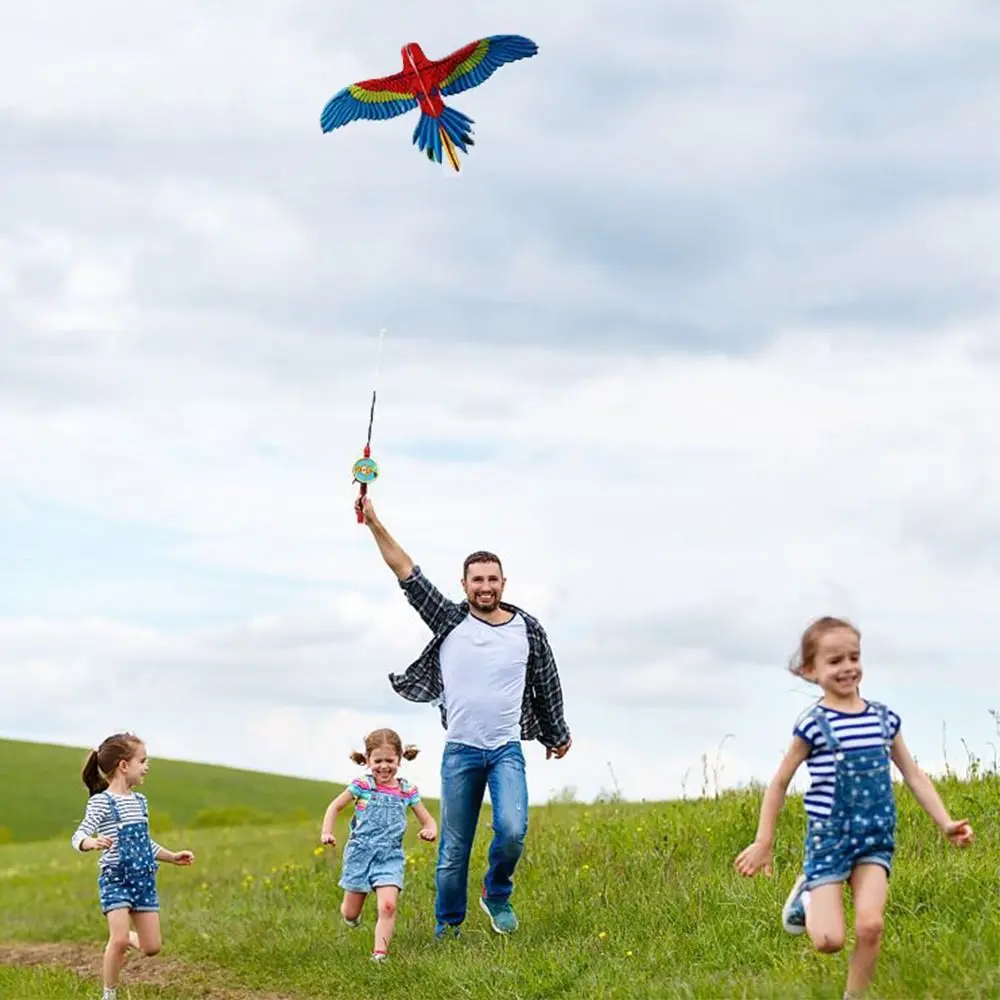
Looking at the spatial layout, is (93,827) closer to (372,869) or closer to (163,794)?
(372,869)

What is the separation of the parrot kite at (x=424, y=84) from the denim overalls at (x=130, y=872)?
5027mm

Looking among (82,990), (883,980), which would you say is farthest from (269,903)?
(883,980)

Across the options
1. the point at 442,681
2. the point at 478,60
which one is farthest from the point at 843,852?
the point at 478,60

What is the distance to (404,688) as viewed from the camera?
11.1 meters

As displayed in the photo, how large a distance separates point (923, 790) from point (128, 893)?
5.70 metres

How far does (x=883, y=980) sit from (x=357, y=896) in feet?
16.6

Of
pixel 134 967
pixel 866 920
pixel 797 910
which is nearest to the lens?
pixel 866 920

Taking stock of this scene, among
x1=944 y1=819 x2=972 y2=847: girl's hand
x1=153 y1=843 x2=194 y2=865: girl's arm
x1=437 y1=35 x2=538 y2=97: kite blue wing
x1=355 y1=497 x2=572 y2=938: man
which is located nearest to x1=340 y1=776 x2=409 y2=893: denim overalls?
x1=355 y1=497 x2=572 y2=938: man

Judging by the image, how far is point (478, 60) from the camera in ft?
34.4

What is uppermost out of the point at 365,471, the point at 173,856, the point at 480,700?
the point at 365,471

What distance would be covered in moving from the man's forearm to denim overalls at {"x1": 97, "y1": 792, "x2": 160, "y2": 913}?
7.80 feet

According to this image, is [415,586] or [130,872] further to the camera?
[415,586]

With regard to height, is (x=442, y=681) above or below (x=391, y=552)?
below

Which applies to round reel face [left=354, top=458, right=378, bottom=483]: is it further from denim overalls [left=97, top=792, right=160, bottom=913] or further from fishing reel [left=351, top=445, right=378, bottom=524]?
denim overalls [left=97, top=792, right=160, bottom=913]
